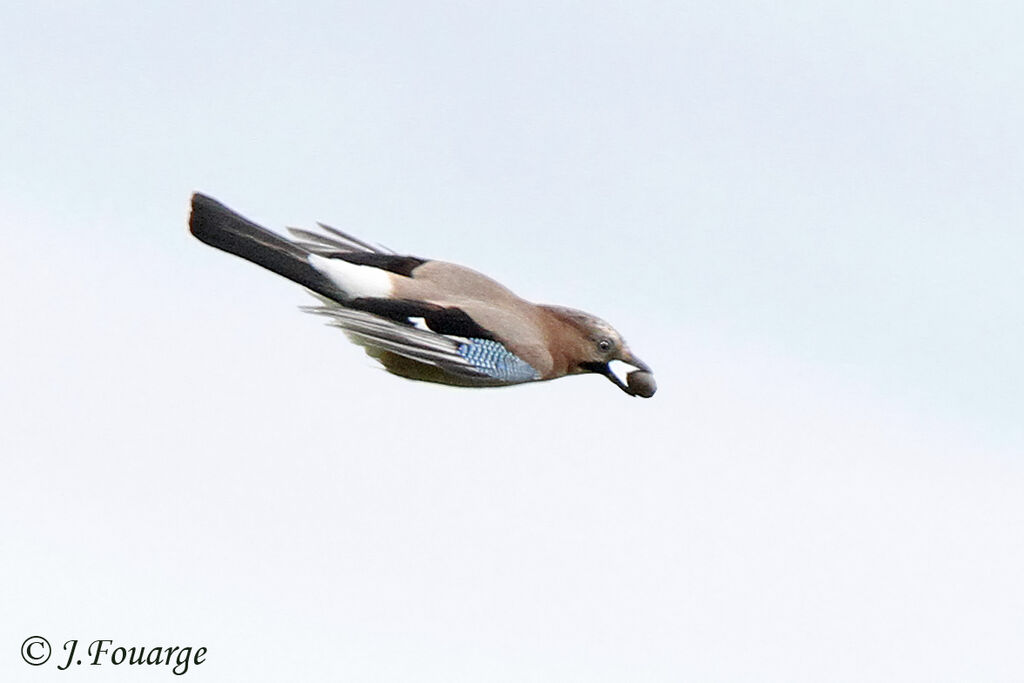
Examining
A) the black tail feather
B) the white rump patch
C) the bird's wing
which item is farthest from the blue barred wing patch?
the black tail feather

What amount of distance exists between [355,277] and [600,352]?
1.71m

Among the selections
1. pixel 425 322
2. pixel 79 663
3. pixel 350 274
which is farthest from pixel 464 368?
pixel 79 663

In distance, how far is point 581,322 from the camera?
1138 cm

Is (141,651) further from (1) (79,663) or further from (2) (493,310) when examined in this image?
(2) (493,310)

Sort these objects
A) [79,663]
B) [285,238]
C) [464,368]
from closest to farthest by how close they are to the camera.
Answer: [464,368] → [285,238] → [79,663]

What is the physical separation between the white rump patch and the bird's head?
1.19 m

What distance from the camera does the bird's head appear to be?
1136 centimetres

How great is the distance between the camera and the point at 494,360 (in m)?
10.5

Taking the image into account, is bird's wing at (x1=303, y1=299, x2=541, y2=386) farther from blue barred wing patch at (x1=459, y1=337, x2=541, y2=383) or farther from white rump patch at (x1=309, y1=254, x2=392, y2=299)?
white rump patch at (x1=309, y1=254, x2=392, y2=299)

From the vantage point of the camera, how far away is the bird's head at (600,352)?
11.4 metres

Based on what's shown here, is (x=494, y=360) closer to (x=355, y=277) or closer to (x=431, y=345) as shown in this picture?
(x=431, y=345)

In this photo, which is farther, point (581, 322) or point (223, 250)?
point (581, 322)

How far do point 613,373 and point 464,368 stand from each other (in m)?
1.54

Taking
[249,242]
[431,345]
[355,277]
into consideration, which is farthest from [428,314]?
[249,242]
